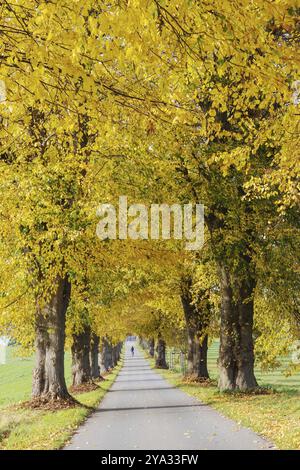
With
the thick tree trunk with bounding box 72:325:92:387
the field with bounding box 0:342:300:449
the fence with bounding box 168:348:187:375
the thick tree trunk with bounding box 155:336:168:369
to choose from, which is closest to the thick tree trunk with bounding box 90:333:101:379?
the fence with bounding box 168:348:187:375

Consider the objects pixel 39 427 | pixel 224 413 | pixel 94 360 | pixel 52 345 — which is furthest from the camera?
pixel 94 360

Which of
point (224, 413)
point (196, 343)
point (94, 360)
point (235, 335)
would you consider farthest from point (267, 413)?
point (94, 360)

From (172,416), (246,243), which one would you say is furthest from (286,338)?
(172,416)

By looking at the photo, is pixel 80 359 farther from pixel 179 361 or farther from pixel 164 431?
pixel 179 361

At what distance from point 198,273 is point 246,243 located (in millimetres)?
3744

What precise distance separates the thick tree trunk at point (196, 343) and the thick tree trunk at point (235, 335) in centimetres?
954

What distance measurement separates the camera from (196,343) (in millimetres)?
34906

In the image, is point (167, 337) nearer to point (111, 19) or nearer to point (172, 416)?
point (172, 416)

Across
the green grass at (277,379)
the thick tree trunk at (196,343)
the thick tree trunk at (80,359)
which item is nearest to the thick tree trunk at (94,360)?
the green grass at (277,379)

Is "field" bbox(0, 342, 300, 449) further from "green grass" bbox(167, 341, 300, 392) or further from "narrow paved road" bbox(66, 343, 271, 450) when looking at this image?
"green grass" bbox(167, 341, 300, 392)

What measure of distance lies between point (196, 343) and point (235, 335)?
1237 centimetres

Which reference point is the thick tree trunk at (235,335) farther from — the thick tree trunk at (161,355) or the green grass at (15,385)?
the thick tree trunk at (161,355)

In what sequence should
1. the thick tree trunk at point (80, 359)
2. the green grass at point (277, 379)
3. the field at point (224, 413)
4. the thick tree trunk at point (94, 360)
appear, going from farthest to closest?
the thick tree trunk at point (94, 360) → the green grass at point (277, 379) → the thick tree trunk at point (80, 359) → the field at point (224, 413)

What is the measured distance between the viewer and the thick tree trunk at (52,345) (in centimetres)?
2084
